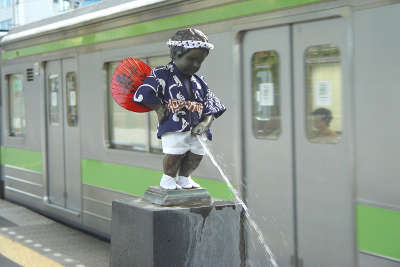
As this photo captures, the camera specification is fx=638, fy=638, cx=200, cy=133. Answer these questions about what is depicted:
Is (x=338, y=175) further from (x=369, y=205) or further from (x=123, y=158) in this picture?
(x=123, y=158)

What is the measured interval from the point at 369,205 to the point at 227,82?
1.64 metres

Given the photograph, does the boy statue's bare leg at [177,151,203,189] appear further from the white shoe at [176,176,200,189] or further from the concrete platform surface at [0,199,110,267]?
the concrete platform surface at [0,199,110,267]

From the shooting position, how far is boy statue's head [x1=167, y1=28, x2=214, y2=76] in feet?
9.84

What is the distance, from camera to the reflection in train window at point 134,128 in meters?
6.09

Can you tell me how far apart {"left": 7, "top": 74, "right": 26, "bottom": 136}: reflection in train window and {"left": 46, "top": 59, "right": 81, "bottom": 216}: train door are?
3.27 ft

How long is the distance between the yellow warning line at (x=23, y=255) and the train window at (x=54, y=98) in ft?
5.97

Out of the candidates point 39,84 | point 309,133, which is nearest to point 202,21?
point 309,133

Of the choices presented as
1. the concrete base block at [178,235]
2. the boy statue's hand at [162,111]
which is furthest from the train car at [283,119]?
the boy statue's hand at [162,111]

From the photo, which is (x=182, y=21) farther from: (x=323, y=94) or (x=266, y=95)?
(x=323, y=94)

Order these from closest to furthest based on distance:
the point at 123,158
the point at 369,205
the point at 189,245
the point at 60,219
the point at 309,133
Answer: the point at 189,245
the point at 369,205
the point at 309,133
the point at 123,158
the point at 60,219

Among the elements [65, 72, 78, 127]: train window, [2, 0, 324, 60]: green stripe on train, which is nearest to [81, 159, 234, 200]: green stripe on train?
[65, 72, 78, 127]: train window

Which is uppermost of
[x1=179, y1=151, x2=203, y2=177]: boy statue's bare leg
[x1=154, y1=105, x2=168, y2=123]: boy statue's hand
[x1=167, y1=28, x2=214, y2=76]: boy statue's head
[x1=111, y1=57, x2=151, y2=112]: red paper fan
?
[x1=167, y1=28, x2=214, y2=76]: boy statue's head

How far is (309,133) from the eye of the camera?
439 centimetres

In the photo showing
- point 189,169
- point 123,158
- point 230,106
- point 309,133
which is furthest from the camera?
point 123,158
